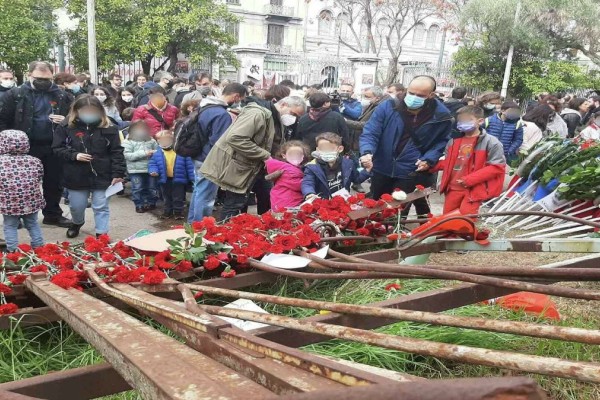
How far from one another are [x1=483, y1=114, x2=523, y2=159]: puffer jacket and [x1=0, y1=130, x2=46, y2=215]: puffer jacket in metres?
6.44

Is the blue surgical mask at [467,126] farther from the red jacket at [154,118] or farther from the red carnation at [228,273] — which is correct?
the red jacket at [154,118]

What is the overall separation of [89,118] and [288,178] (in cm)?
210

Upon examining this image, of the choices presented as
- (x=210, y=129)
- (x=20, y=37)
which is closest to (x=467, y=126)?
(x=210, y=129)

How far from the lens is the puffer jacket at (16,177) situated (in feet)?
15.4

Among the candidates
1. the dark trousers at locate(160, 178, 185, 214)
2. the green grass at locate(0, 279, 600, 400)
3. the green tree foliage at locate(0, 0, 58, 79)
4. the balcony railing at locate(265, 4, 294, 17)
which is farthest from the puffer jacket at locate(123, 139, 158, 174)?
the balcony railing at locate(265, 4, 294, 17)

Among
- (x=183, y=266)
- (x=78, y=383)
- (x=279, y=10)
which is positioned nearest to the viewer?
(x=78, y=383)

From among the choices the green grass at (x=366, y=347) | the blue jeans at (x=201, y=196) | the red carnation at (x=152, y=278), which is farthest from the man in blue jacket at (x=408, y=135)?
the red carnation at (x=152, y=278)

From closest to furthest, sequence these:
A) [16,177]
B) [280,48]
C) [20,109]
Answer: [16,177]
[20,109]
[280,48]

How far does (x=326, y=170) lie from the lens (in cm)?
509

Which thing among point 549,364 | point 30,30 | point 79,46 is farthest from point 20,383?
point 79,46

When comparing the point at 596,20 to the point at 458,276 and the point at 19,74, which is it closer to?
the point at 19,74

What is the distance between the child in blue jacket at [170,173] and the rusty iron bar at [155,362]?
515 centimetres

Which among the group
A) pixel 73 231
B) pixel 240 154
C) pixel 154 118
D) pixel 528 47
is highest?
pixel 528 47

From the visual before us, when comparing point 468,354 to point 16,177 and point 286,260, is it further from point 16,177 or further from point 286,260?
point 16,177
